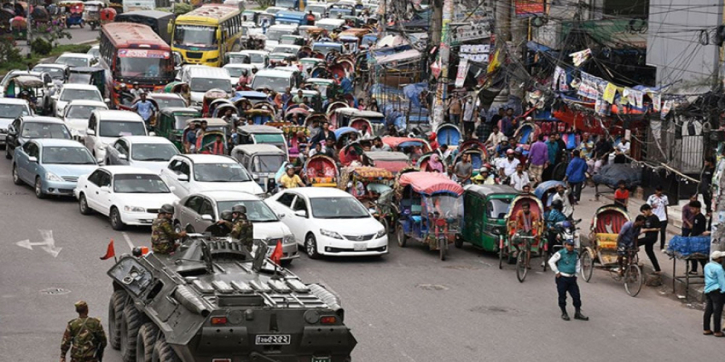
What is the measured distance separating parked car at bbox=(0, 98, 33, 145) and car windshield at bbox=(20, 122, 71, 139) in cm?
Answer: 391

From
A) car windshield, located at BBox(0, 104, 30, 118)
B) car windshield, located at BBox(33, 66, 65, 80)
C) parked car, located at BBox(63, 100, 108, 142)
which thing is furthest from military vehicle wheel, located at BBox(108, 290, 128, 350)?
car windshield, located at BBox(33, 66, 65, 80)

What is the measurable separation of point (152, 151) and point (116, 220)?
518 centimetres

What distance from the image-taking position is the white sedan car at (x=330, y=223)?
23516 millimetres

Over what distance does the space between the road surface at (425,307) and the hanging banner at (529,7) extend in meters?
14.4

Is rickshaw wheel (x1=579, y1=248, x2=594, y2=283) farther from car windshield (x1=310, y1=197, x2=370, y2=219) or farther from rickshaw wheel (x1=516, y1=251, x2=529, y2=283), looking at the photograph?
car windshield (x1=310, y1=197, x2=370, y2=219)

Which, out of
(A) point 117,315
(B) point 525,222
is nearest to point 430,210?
(B) point 525,222

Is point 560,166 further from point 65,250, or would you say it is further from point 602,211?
point 65,250

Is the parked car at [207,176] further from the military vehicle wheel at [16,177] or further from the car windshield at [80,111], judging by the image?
the car windshield at [80,111]

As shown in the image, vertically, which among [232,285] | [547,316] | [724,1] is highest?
[724,1]

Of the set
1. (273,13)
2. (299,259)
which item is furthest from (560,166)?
(273,13)

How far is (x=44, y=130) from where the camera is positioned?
32625 mm

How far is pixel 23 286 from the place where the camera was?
20266mm

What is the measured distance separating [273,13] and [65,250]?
61.7m

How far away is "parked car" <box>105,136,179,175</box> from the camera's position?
30047mm
